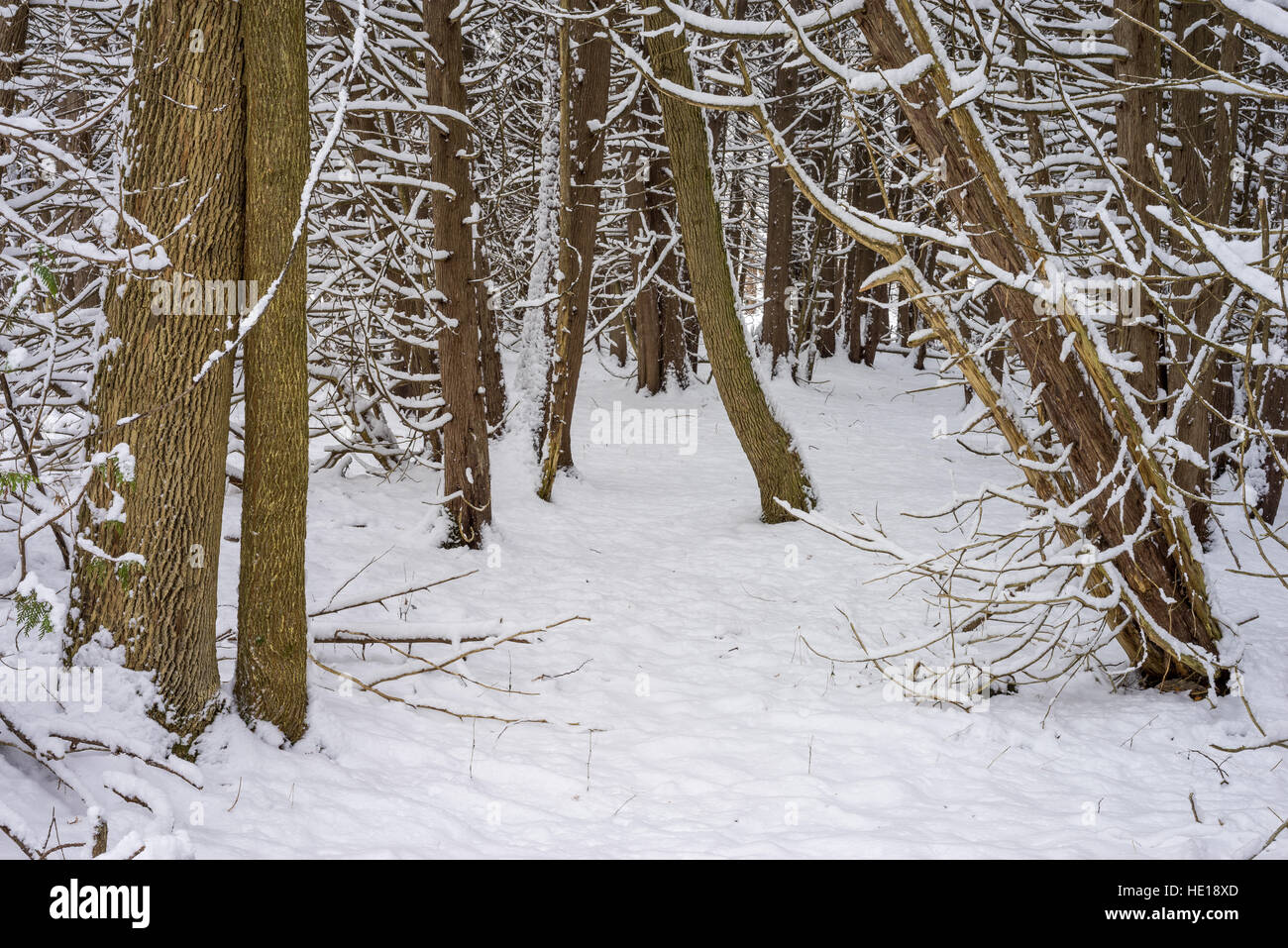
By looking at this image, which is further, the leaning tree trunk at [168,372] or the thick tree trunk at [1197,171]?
the thick tree trunk at [1197,171]

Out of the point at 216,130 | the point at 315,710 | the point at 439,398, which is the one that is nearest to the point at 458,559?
the point at 439,398

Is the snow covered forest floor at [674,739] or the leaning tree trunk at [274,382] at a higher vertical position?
the leaning tree trunk at [274,382]

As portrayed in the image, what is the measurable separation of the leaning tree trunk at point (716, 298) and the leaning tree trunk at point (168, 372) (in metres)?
5.30

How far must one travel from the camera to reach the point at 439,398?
7.38 meters

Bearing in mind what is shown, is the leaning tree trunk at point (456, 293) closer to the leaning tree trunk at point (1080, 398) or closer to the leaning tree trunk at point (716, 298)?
the leaning tree trunk at point (716, 298)

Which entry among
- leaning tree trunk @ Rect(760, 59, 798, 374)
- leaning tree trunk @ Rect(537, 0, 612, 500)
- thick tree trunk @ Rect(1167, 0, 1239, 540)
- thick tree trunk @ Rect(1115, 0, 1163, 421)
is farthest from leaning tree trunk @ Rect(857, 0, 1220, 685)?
leaning tree trunk @ Rect(760, 59, 798, 374)

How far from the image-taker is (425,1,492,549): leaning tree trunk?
6.88 m

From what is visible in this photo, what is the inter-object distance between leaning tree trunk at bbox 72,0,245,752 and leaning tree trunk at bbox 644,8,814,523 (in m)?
5.30

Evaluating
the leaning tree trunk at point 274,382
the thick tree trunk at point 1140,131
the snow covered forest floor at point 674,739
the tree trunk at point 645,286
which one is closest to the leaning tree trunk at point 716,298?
the snow covered forest floor at point 674,739

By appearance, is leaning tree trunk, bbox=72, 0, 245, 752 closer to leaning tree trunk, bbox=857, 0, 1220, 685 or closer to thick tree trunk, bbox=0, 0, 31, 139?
leaning tree trunk, bbox=857, 0, 1220, 685

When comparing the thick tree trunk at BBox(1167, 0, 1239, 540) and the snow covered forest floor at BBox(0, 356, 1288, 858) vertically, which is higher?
the thick tree trunk at BBox(1167, 0, 1239, 540)

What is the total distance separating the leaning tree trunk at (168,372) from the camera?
292 cm

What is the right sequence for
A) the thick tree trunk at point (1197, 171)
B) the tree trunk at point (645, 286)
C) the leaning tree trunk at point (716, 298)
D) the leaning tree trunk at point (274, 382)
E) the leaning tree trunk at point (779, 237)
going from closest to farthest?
the leaning tree trunk at point (274, 382), the thick tree trunk at point (1197, 171), the leaning tree trunk at point (716, 298), the tree trunk at point (645, 286), the leaning tree trunk at point (779, 237)

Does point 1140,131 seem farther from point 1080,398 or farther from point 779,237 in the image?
point 779,237
